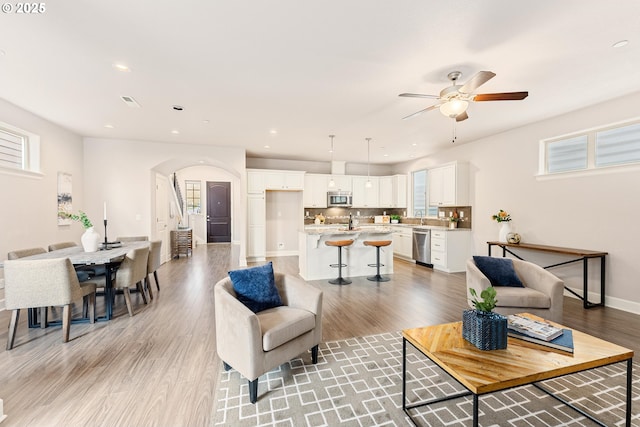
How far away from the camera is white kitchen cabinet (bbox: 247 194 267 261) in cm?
728

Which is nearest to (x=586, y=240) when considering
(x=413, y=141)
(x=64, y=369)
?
(x=413, y=141)

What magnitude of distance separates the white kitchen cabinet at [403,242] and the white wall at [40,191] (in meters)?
7.11

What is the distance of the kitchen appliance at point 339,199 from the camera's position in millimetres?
7984

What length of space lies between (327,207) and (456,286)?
4.24 m

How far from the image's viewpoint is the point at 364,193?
27.4 feet

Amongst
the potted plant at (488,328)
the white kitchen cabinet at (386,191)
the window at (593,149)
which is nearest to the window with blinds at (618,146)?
the window at (593,149)

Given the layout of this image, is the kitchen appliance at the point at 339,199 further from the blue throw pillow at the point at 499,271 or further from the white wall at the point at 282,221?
the blue throw pillow at the point at 499,271

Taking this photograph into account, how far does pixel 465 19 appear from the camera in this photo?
2.11 meters

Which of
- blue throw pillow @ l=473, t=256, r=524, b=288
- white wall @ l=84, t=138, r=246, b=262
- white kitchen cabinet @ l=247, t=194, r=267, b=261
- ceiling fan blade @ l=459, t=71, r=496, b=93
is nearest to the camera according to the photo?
ceiling fan blade @ l=459, t=71, r=496, b=93

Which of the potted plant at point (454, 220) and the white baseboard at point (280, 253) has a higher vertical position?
the potted plant at point (454, 220)

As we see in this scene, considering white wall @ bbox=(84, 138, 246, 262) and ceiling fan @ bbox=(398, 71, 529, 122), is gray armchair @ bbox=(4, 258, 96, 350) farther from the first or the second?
ceiling fan @ bbox=(398, 71, 529, 122)

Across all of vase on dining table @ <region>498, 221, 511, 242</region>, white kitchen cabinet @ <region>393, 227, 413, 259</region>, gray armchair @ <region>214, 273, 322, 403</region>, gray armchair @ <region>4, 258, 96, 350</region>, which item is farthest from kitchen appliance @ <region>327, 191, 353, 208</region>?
gray armchair @ <region>4, 258, 96, 350</region>

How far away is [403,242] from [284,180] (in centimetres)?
368

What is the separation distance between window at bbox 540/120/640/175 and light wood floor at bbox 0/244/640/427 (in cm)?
206
